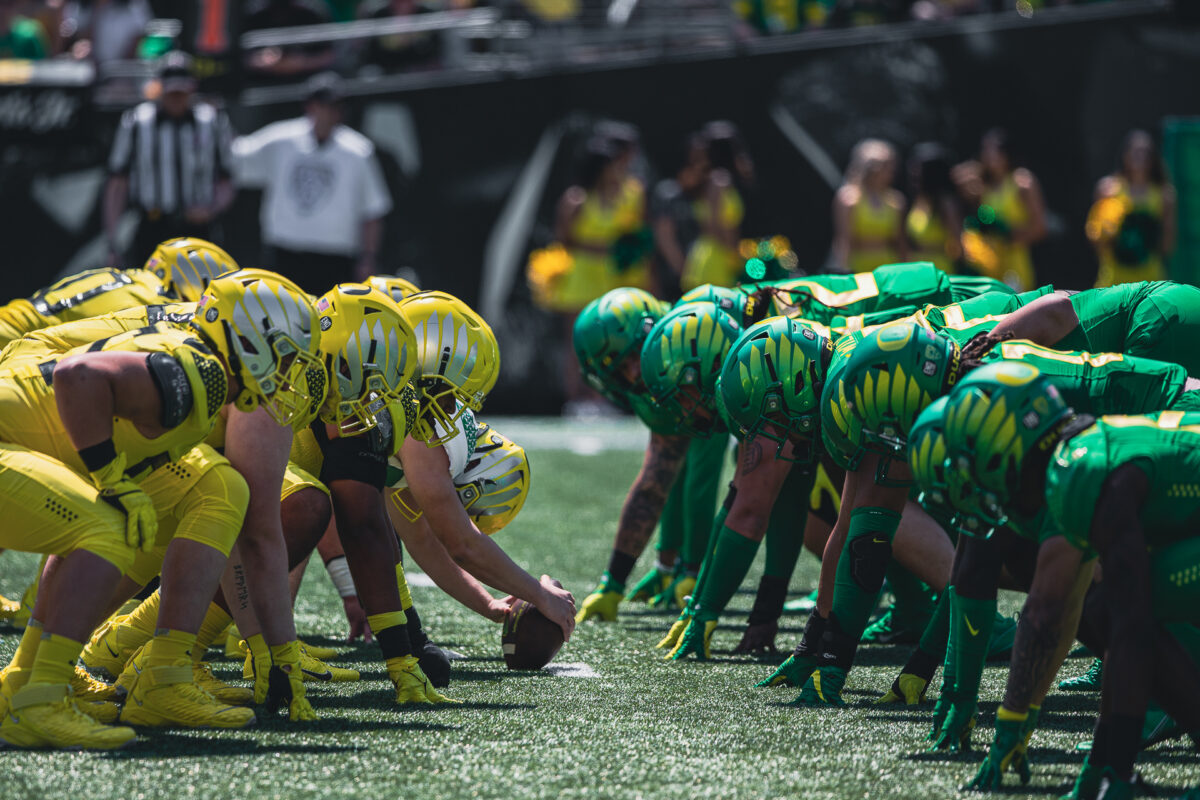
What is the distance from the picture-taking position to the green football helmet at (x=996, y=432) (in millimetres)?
3836

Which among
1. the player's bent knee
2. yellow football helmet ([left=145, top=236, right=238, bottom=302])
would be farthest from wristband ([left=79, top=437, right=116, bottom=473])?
yellow football helmet ([left=145, top=236, right=238, bottom=302])

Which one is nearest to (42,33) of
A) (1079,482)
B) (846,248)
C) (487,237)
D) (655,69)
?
(487,237)

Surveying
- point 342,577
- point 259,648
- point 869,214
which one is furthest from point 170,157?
point 259,648

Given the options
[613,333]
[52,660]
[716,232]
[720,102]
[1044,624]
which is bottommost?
[716,232]

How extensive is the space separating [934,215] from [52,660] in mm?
10141

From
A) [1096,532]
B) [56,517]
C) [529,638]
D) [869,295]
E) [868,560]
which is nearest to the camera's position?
[1096,532]

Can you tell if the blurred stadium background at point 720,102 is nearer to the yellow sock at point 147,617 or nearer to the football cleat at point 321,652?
the football cleat at point 321,652

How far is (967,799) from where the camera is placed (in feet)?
12.5

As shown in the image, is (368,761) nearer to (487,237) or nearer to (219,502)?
(219,502)

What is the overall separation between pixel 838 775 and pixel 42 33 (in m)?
12.7

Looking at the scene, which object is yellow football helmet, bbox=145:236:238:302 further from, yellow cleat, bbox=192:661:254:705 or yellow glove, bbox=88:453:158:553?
yellow glove, bbox=88:453:158:553

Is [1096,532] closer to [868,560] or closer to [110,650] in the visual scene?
[868,560]

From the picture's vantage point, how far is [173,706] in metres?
4.58

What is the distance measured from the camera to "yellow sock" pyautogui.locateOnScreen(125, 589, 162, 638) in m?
5.27
